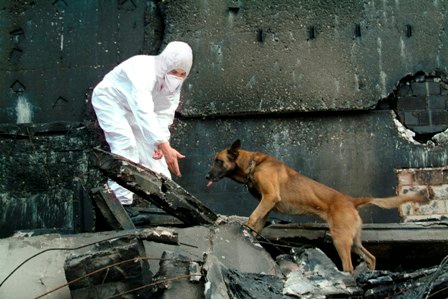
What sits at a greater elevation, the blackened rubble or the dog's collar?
the dog's collar

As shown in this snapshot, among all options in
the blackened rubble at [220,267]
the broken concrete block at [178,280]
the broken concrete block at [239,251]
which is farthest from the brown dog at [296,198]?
the broken concrete block at [178,280]

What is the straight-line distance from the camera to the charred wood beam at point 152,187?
6309 mm

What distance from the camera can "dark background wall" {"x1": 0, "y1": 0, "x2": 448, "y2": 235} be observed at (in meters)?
8.95

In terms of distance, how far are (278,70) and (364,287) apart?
12.6ft

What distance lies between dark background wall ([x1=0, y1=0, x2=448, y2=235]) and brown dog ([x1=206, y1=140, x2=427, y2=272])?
56.8 inches

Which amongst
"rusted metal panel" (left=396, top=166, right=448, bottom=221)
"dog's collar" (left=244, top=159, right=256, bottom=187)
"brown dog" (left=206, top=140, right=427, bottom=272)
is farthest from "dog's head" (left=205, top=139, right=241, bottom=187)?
"rusted metal panel" (left=396, top=166, right=448, bottom=221)

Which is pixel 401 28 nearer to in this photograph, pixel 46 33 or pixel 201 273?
pixel 46 33

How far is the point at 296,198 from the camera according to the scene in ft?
24.1

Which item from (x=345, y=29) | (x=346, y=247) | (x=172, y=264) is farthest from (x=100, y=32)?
(x=172, y=264)

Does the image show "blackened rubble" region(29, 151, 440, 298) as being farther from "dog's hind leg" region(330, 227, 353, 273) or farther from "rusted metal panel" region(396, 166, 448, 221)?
"rusted metal panel" region(396, 166, 448, 221)

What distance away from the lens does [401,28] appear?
9070 mm

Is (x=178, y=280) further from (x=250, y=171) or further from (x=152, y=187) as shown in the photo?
(x=250, y=171)

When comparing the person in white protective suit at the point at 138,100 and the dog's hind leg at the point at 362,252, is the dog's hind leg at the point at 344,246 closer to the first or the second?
the dog's hind leg at the point at 362,252

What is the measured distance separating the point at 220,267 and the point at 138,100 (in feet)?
6.70
